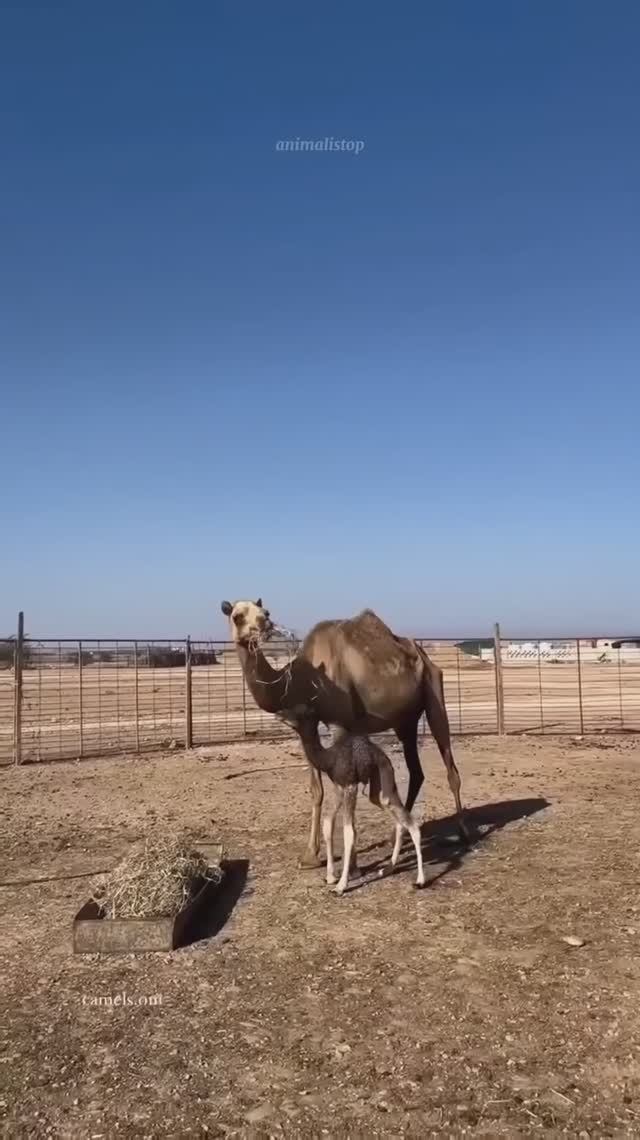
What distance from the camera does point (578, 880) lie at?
26.9 ft

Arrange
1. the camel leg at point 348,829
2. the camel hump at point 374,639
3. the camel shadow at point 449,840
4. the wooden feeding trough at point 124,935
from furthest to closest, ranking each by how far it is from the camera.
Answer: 1. the camel hump at point 374,639
2. the camel shadow at point 449,840
3. the camel leg at point 348,829
4. the wooden feeding trough at point 124,935

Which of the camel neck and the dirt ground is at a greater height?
the camel neck

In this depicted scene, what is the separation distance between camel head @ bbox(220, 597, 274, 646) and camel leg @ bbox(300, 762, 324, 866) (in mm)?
1567

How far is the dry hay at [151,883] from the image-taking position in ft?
22.6

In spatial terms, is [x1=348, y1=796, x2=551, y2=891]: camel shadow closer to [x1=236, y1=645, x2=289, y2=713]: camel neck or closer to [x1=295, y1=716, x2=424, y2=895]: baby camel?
[x1=295, y1=716, x2=424, y2=895]: baby camel

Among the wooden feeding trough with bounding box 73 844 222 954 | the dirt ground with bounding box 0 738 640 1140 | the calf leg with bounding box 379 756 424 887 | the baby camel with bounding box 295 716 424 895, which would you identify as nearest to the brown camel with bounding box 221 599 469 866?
the baby camel with bounding box 295 716 424 895

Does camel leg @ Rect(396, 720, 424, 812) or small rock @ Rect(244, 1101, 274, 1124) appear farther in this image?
camel leg @ Rect(396, 720, 424, 812)

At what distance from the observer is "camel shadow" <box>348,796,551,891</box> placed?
28.4 feet

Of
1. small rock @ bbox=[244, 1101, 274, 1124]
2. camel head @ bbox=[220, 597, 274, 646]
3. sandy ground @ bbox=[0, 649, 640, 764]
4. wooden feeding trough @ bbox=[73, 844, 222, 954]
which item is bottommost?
sandy ground @ bbox=[0, 649, 640, 764]

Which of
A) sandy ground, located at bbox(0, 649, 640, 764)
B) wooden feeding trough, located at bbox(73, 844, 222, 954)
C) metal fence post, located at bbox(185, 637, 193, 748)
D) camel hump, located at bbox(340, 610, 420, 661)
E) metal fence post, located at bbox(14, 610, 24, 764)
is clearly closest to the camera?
wooden feeding trough, located at bbox(73, 844, 222, 954)

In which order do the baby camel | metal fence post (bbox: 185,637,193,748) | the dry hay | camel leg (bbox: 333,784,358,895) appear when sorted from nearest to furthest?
the dry hay, camel leg (bbox: 333,784,358,895), the baby camel, metal fence post (bbox: 185,637,193,748)

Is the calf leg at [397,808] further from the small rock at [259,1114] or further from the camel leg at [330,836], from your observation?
the small rock at [259,1114]

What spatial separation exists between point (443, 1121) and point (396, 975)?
1.85 metres

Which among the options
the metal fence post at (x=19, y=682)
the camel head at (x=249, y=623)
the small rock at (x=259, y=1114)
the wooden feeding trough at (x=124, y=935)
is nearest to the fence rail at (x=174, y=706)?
the metal fence post at (x=19, y=682)
